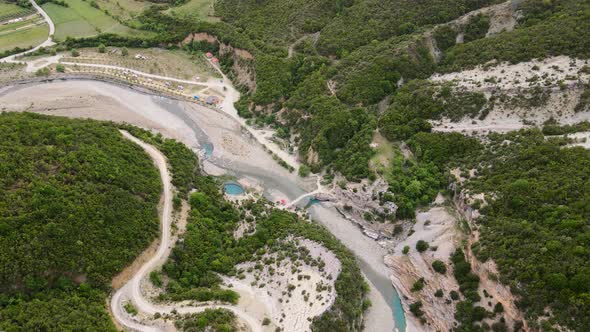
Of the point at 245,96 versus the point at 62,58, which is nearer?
the point at 245,96

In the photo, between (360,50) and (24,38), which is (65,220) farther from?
(24,38)

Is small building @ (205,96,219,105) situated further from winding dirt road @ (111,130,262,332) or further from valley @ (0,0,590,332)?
winding dirt road @ (111,130,262,332)

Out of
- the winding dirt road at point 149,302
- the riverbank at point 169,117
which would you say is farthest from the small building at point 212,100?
the winding dirt road at point 149,302

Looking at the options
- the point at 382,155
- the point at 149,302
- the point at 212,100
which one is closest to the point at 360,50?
the point at 382,155

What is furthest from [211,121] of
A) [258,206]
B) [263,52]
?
[258,206]

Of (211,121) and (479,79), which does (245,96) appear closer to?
(211,121)
